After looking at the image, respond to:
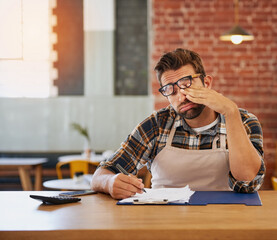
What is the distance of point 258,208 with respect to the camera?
1.60 m

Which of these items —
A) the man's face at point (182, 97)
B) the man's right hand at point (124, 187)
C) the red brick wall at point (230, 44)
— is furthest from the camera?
the red brick wall at point (230, 44)

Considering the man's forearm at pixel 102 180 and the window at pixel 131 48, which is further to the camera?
the window at pixel 131 48

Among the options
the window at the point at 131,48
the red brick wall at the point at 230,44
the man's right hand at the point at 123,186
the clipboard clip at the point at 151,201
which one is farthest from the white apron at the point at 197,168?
the window at the point at 131,48

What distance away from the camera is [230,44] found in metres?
5.62

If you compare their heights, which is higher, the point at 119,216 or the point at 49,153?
the point at 119,216

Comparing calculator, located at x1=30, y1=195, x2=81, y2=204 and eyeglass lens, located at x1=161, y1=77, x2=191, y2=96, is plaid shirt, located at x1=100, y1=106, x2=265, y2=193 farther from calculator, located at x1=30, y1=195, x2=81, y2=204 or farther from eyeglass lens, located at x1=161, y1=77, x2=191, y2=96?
calculator, located at x1=30, y1=195, x2=81, y2=204

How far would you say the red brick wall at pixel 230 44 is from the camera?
18.4ft

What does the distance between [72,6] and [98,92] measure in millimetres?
1448

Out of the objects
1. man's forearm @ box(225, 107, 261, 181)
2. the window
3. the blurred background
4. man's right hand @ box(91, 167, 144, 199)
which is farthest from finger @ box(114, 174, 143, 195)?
the window

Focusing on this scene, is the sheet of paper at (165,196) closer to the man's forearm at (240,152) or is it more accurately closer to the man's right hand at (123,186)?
the man's right hand at (123,186)

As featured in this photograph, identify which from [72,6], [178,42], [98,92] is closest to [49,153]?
[98,92]

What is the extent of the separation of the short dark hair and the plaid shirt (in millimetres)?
240

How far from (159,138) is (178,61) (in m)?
0.41

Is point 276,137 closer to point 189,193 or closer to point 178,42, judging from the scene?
point 178,42
